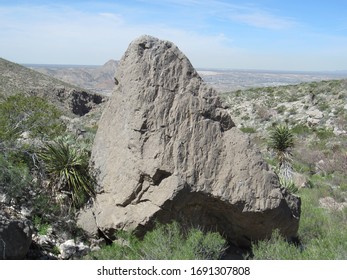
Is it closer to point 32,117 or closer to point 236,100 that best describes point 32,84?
point 236,100

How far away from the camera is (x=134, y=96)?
28.5ft

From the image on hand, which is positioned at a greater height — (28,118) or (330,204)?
(28,118)

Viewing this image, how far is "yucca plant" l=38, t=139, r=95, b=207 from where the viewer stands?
9047mm

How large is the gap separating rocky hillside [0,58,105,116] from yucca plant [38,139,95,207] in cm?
4271

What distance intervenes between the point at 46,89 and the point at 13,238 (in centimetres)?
5188

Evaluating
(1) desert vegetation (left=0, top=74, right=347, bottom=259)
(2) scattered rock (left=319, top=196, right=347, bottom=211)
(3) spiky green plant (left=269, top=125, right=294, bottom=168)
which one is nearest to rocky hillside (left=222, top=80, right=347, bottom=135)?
(3) spiky green plant (left=269, top=125, right=294, bottom=168)

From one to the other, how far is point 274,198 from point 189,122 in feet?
7.79

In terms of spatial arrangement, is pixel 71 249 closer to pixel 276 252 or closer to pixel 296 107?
pixel 276 252

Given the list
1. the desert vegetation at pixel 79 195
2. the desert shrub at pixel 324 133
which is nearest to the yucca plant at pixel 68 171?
the desert vegetation at pixel 79 195

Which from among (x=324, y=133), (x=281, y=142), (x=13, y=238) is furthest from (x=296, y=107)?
(x=13, y=238)

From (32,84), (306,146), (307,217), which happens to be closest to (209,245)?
(307,217)

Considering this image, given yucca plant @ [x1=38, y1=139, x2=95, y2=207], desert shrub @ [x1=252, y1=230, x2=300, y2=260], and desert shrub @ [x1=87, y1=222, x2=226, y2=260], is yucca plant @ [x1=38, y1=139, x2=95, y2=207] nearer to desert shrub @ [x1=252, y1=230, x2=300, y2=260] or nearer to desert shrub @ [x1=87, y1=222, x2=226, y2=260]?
desert shrub @ [x1=87, y1=222, x2=226, y2=260]

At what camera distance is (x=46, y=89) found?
55219 millimetres

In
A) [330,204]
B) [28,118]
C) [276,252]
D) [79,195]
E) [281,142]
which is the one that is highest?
→ [28,118]
